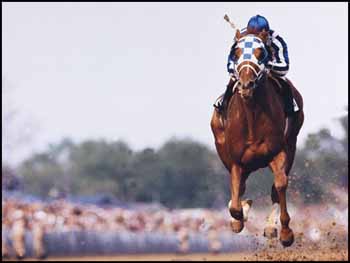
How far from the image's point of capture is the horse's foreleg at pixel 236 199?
53.3 feet

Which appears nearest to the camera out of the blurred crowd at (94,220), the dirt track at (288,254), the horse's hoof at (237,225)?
the horse's hoof at (237,225)

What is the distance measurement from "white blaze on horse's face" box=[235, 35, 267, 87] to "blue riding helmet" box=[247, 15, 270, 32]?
0.96ft

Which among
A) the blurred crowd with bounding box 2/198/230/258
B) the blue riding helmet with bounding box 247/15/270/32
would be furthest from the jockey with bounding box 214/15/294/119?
the blurred crowd with bounding box 2/198/230/258

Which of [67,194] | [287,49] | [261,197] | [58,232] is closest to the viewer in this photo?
[287,49]

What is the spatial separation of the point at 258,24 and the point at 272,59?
2.02ft

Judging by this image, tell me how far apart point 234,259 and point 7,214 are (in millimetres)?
8278

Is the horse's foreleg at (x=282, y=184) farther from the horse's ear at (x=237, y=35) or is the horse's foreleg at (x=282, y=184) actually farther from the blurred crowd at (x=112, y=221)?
the blurred crowd at (x=112, y=221)

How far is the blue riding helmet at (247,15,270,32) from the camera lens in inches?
619

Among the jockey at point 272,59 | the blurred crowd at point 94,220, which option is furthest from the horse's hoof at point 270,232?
the blurred crowd at point 94,220

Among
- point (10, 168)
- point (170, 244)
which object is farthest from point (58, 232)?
point (10, 168)

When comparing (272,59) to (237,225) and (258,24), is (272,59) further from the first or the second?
(237,225)

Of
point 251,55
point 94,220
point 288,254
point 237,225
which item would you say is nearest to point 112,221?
point 94,220

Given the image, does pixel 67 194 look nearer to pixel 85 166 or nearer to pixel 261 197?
pixel 85 166

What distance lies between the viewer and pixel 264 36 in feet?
51.4
